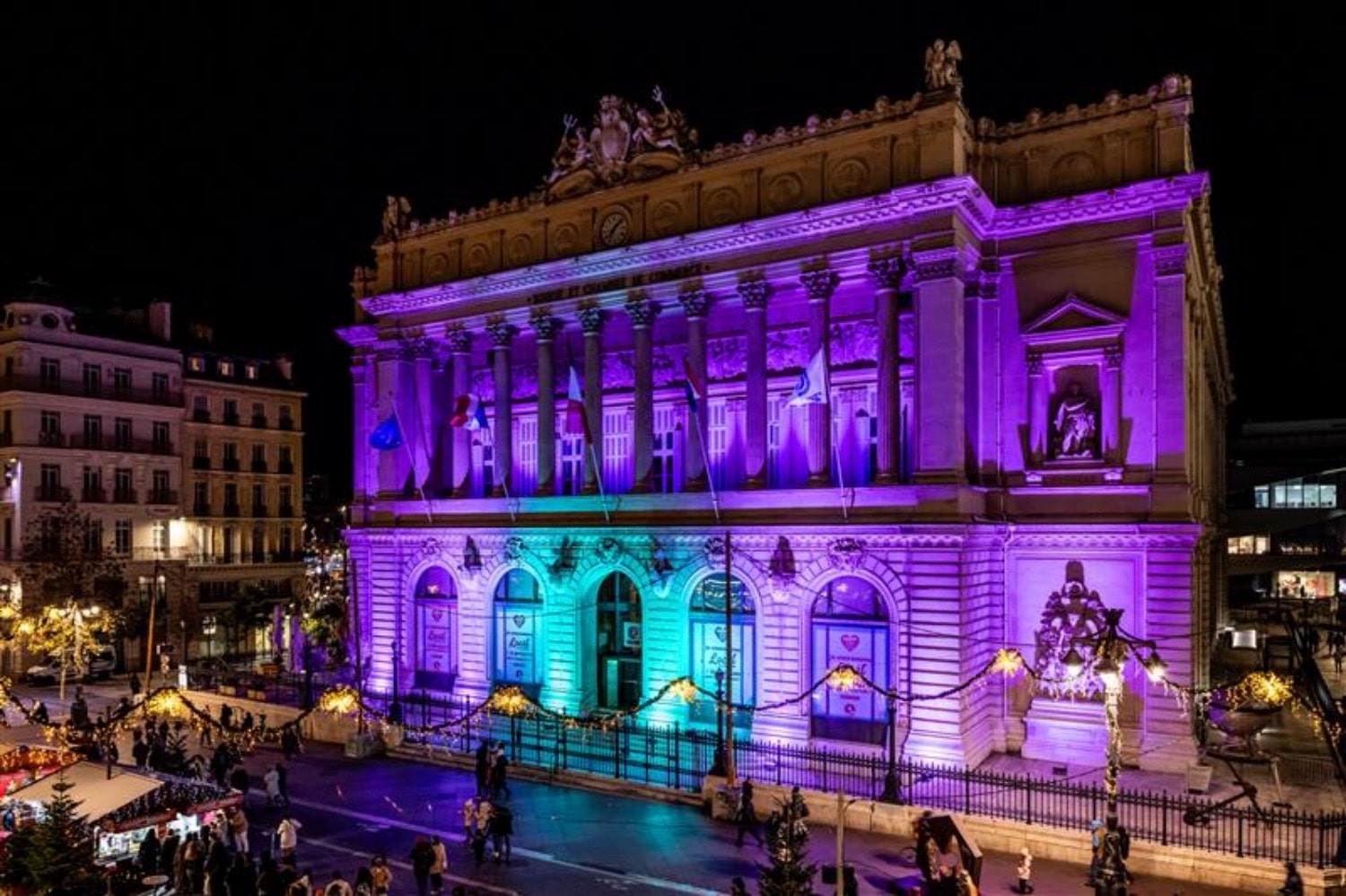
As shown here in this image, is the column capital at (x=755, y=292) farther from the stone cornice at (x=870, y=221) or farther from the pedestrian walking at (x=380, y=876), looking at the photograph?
the pedestrian walking at (x=380, y=876)

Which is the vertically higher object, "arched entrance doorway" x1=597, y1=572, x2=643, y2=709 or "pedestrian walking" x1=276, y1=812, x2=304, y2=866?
"arched entrance doorway" x1=597, y1=572, x2=643, y2=709

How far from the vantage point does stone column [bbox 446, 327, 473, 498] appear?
4156 centimetres

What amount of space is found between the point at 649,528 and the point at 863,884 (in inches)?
623

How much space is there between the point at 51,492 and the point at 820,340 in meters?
42.2

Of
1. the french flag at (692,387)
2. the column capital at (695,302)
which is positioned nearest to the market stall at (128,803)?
the french flag at (692,387)

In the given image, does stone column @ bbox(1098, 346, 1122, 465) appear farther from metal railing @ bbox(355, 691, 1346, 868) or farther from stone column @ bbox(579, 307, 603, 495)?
stone column @ bbox(579, 307, 603, 495)

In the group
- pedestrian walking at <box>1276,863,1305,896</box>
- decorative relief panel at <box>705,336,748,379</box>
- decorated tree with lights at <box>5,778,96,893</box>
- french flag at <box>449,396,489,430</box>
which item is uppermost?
decorative relief panel at <box>705,336,748,379</box>

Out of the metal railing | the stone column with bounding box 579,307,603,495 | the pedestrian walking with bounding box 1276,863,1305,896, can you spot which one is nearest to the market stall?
the metal railing

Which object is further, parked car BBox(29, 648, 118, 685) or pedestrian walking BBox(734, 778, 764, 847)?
parked car BBox(29, 648, 118, 685)

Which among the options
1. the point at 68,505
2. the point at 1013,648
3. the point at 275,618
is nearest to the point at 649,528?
the point at 1013,648

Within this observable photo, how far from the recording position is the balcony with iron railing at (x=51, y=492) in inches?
2022

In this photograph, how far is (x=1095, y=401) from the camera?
101 feet

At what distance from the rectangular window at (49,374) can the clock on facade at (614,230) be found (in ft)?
110

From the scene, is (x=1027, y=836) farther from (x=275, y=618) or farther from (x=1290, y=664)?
(x=275, y=618)
